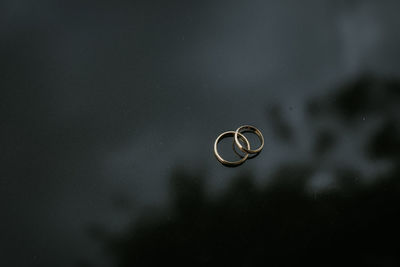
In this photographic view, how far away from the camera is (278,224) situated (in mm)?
1793

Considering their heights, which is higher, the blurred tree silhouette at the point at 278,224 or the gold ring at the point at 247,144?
the gold ring at the point at 247,144

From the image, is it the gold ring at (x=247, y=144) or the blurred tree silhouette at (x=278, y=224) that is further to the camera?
the gold ring at (x=247, y=144)

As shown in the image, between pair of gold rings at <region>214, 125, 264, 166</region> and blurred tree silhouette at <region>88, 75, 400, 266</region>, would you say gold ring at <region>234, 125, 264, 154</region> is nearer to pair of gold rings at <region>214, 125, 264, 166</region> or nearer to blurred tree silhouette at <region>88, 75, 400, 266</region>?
pair of gold rings at <region>214, 125, 264, 166</region>

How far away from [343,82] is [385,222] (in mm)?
631

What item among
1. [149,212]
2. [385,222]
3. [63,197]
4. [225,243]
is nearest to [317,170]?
[385,222]

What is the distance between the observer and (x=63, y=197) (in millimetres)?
1843

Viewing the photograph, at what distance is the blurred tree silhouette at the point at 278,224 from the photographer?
1.73m

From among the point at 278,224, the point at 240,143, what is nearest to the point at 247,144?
the point at 240,143

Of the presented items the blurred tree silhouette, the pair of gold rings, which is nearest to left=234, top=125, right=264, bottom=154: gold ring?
the pair of gold rings

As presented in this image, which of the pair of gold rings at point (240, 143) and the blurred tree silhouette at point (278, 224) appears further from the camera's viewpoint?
the pair of gold rings at point (240, 143)

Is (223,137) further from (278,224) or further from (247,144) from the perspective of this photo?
(278,224)

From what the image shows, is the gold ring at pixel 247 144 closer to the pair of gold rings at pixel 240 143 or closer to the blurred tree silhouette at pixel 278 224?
the pair of gold rings at pixel 240 143

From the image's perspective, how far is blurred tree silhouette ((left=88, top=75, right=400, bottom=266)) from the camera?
1.73m

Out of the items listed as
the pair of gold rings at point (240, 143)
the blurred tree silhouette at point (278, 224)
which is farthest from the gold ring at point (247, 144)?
the blurred tree silhouette at point (278, 224)
